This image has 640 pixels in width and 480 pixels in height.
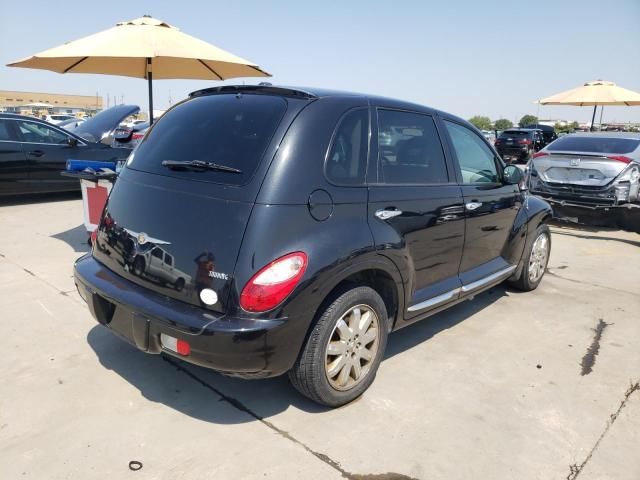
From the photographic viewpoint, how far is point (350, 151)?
287cm

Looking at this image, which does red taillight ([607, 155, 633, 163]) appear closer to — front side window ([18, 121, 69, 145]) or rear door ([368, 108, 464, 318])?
rear door ([368, 108, 464, 318])

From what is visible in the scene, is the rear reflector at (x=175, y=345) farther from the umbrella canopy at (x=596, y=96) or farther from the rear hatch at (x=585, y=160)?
the umbrella canopy at (x=596, y=96)

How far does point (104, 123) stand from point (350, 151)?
7.16 metres

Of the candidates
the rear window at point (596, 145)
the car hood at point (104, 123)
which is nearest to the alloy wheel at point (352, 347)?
the car hood at point (104, 123)

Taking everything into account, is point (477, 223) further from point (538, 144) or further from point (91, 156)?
point (538, 144)

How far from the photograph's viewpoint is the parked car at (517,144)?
864 inches

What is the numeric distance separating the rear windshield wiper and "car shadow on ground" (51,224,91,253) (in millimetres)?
3312

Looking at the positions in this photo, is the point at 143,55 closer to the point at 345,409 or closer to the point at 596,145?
the point at 345,409

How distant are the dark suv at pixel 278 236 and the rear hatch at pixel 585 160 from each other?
584 cm

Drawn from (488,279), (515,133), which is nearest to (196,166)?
(488,279)

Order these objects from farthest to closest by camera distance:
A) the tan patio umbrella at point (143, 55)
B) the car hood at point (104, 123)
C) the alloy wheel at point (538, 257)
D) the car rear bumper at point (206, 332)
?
the car hood at point (104, 123) < the tan patio umbrella at point (143, 55) < the alloy wheel at point (538, 257) < the car rear bumper at point (206, 332)

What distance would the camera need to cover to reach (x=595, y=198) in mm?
8070

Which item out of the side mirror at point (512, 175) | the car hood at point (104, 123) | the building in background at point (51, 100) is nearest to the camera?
the side mirror at point (512, 175)

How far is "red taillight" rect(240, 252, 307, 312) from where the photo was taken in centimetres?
235
